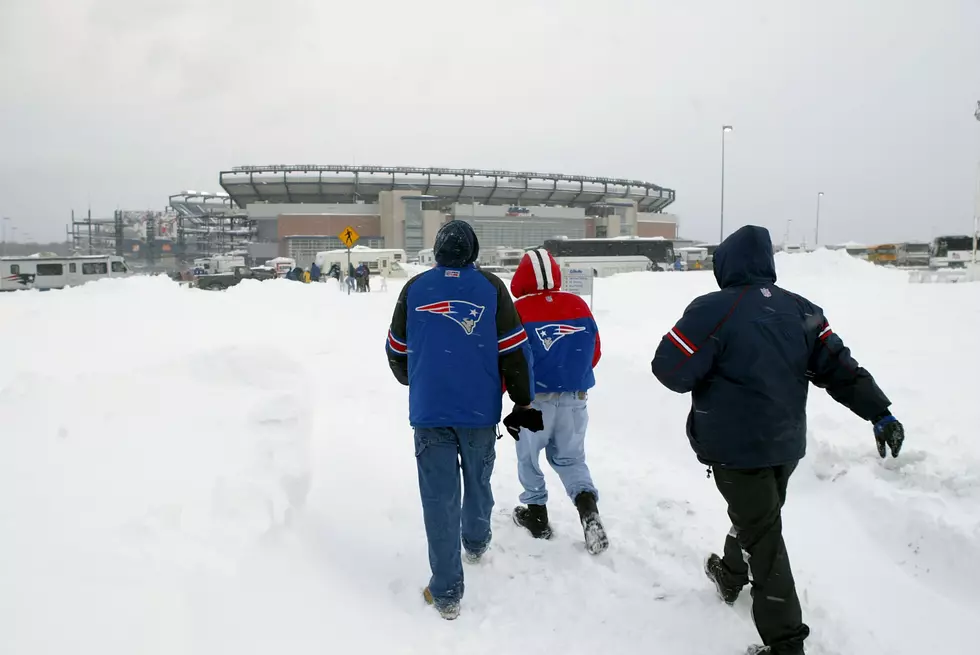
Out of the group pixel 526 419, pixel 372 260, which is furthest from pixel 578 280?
pixel 372 260

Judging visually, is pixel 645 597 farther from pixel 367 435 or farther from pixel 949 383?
pixel 949 383

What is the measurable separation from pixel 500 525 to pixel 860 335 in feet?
23.2

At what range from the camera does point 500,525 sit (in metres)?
4.03

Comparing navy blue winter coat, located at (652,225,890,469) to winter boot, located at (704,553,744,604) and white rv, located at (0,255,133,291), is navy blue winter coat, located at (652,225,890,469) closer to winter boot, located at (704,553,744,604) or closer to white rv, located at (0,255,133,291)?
winter boot, located at (704,553,744,604)

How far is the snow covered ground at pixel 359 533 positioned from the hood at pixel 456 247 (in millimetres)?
1655

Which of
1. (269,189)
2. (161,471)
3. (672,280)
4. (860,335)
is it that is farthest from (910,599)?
(269,189)

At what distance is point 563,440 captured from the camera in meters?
3.75

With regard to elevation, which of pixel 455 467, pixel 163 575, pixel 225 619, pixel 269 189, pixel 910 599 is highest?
pixel 269 189

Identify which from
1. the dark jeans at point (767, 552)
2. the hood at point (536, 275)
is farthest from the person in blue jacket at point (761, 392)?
the hood at point (536, 275)

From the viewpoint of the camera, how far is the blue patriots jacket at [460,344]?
2.94m

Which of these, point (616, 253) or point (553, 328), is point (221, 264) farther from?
point (553, 328)

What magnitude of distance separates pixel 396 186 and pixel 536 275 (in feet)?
250

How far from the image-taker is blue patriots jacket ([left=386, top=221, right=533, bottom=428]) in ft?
9.65

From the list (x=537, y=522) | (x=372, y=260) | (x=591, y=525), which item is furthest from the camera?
(x=372, y=260)
